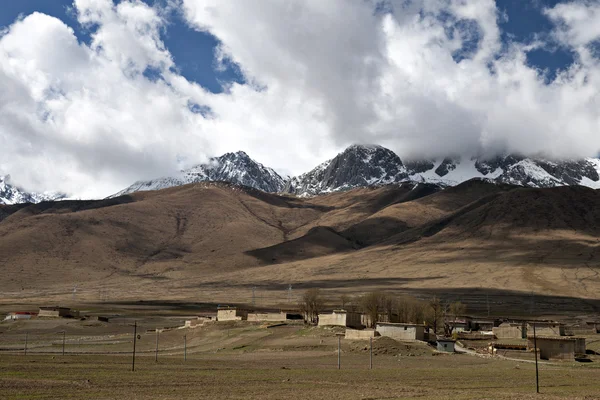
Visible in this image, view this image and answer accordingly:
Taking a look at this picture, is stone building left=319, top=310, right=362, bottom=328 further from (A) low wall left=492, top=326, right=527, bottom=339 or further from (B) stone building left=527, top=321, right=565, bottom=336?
(B) stone building left=527, top=321, right=565, bottom=336

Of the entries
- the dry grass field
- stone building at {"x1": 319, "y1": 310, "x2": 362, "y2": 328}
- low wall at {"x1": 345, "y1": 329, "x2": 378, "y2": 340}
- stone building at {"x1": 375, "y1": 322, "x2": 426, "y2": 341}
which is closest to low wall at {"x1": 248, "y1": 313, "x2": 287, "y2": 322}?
the dry grass field

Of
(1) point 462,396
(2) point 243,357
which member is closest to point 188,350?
(2) point 243,357

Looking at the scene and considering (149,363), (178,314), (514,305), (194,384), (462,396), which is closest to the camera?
(462,396)

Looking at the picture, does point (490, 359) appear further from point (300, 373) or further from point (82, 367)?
point (82, 367)

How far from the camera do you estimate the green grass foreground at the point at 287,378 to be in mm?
39312

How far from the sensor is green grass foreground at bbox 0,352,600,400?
3931cm

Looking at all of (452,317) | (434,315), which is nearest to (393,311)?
(434,315)

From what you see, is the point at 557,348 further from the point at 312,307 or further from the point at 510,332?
the point at 312,307

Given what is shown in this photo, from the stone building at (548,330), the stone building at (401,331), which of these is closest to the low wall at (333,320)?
the stone building at (401,331)

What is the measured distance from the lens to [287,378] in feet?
158

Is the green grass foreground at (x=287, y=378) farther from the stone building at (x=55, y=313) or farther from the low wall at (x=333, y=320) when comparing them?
the stone building at (x=55, y=313)

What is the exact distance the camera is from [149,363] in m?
58.7

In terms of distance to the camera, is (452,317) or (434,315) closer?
(434,315)

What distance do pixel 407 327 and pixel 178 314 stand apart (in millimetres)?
72655
